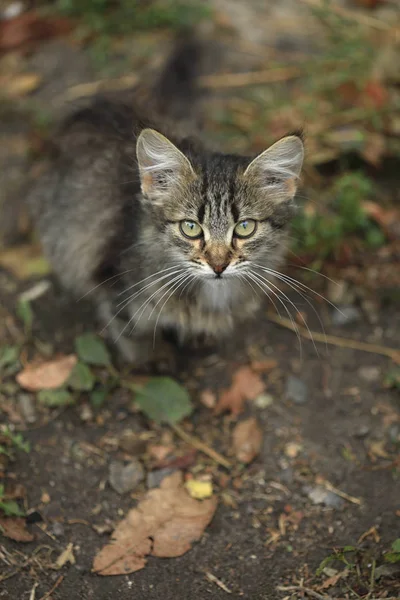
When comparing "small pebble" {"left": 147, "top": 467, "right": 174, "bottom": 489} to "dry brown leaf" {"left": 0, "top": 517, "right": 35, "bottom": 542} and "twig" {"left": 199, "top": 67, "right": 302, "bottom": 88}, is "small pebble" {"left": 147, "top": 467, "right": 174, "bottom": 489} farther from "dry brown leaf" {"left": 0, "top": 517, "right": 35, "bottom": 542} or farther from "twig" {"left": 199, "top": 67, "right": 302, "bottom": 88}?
"twig" {"left": 199, "top": 67, "right": 302, "bottom": 88}

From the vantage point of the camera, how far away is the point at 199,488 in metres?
2.92

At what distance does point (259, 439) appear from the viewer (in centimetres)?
312

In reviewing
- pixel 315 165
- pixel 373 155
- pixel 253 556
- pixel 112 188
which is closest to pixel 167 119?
pixel 112 188

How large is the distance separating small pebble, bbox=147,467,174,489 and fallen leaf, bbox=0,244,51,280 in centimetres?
132

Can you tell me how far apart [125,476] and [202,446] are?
15.1 inches

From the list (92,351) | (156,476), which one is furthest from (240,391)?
(92,351)

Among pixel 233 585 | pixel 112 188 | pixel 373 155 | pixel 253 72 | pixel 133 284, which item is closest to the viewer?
pixel 233 585

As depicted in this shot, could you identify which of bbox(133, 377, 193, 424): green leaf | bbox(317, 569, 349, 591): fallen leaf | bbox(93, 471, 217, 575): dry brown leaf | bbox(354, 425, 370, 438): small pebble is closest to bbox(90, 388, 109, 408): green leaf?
bbox(133, 377, 193, 424): green leaf

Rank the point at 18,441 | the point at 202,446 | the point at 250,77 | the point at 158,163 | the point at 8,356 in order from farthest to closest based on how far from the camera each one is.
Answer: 1. the point at 250,77
2. the point at 8,356
3. the point at 202,446
4. the point at 18,441
5. the point at 158,163

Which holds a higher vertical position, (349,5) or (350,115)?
(349,5)

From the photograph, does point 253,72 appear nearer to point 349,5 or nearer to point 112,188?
point 349,5

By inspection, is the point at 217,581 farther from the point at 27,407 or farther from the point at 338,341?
the point at 338,341

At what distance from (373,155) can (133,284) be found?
184 centimetres

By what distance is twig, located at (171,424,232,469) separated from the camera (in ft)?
10.0
